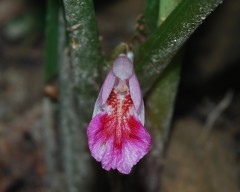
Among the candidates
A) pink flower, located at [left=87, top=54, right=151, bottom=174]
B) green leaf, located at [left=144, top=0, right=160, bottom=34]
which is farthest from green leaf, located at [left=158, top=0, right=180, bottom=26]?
pink flower, located at [left=87, top=54, right=151, bottom=174]

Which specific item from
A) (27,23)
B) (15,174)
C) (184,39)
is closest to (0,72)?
(27,23)

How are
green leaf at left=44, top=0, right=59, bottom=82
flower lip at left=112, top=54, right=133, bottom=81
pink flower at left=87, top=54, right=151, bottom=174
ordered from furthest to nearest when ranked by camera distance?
green leaf at left=44, top=0, right=59, bottom=82, flower lip at left=112, top=54, right=133, bottom=81, pink flower at left=87, top=54, right=151, bottom=174

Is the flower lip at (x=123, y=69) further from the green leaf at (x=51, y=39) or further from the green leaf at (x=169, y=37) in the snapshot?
the green leaf at (x=51, y=39)

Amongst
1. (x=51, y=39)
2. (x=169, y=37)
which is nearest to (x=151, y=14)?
(x=169, y=37)

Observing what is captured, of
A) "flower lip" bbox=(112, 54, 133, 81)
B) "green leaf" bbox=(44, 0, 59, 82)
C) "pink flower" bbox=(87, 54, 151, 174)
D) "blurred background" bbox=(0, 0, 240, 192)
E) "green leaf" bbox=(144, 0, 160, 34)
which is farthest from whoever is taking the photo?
"blurred background" bbox=(0, 0, 240, 192)

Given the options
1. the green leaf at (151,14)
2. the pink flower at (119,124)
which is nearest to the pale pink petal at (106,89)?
the pink flower at (119,124)

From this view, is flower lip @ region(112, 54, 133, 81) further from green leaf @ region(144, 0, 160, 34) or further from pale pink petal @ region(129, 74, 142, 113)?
green leaf @ region(144, 0, 160, 34)
